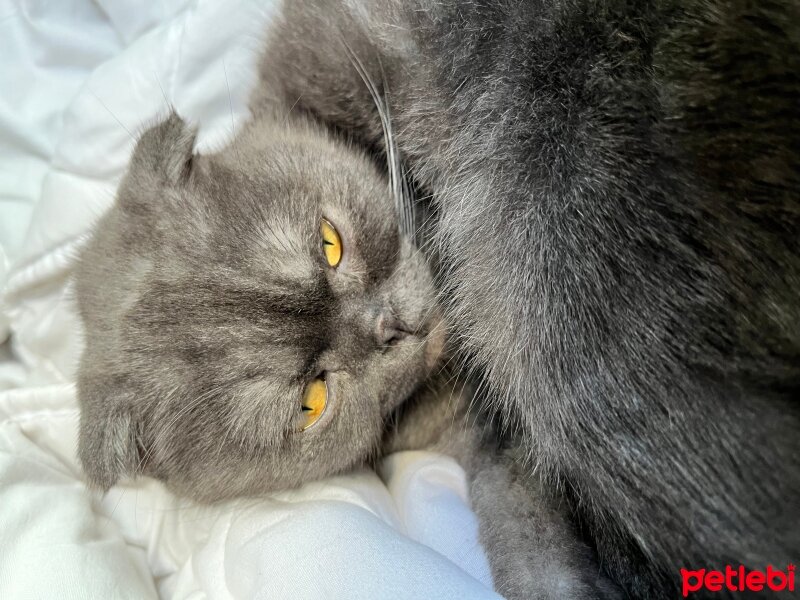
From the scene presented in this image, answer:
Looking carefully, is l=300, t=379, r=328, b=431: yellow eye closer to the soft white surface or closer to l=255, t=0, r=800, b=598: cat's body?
the soft white surface

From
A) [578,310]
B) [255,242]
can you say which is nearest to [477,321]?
[578,310]

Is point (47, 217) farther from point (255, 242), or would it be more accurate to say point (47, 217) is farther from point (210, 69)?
point (255, 242)

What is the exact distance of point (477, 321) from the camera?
1059 millimetres

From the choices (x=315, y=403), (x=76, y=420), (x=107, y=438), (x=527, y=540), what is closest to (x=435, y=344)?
(x=315, y=403)

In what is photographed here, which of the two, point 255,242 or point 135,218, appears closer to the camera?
point 255,242

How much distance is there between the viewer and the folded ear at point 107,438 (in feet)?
3.63

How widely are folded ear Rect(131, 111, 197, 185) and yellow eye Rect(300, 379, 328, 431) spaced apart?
44 cm

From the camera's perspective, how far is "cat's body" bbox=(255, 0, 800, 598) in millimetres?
746

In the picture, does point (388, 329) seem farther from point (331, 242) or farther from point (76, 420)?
point (76, 420)

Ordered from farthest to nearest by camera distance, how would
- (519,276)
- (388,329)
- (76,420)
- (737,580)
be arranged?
(76,420)
(388,329)
(519,276)
(737,580)

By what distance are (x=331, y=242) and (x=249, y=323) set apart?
199mm

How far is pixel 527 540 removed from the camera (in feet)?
3.41

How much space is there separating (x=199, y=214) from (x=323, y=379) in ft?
1.15

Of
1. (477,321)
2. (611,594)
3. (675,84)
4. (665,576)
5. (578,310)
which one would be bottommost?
(611,594)
